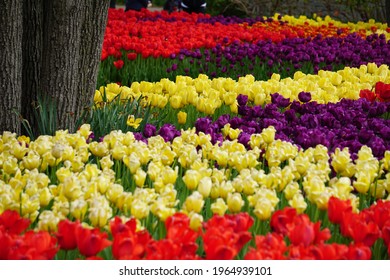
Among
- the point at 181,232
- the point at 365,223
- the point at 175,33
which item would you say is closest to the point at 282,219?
the point at 365,223

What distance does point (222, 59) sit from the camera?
27.5 ft

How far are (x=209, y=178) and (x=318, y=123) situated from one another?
6.42 ft

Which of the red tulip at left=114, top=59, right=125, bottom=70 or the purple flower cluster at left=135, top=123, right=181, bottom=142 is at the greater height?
the purple flower cluster at left=135, top=123, right=181, bottom=142

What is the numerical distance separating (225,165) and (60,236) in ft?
4.33

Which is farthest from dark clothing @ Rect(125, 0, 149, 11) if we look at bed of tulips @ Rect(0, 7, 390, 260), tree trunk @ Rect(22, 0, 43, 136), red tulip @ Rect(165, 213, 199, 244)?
red tulip @ Rect(165, 213, 199, 244)

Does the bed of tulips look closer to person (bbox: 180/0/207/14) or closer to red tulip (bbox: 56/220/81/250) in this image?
red tulip (bbox: 56/220/81/250)

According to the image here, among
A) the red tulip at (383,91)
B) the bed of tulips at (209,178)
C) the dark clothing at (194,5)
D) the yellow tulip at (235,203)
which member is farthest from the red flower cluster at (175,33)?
the yellow tulip at (235,203)

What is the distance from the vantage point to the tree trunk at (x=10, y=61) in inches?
168

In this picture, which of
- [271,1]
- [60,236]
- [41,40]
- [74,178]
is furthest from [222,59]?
[271,1]

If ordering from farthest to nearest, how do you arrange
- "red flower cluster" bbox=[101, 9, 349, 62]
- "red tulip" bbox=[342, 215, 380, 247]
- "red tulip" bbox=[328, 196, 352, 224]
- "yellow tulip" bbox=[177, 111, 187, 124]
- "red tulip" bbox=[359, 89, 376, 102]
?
"red flower cluster" bbox=[101, 9, 349, 62] < "red tulip" bbox=[359, 89, 376, 102] < "yellow tulip" bbox=[177, 111, 187, 124] < "red tulip" bbox=[328, 196, 352, 224] < "red tulip" bbox=[342, 215, 380, 247]

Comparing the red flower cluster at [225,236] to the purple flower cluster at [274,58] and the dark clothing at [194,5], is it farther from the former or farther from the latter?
the dark clothing at [194,5]

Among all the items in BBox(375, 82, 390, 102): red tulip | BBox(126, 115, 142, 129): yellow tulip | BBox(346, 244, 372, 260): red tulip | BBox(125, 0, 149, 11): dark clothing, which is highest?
BBox(346, 244, 372, 260): red tulip

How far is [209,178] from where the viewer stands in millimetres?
2998

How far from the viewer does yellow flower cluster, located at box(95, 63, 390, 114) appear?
5254mm
